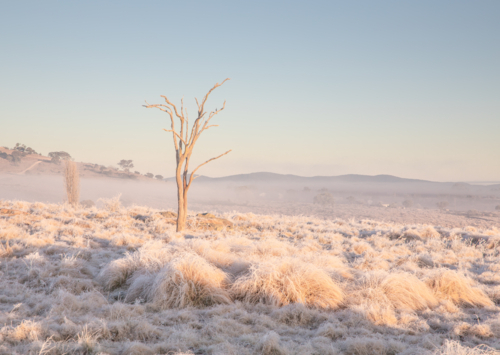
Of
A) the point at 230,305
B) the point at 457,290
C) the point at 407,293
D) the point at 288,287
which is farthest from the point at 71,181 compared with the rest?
the point at 457,290

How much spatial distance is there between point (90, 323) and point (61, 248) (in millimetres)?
5137

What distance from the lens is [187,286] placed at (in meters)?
5.06

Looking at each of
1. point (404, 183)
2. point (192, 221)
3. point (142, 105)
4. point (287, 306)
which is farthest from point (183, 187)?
point (404, 183)

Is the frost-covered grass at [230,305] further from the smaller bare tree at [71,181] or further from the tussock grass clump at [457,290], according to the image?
the smaller bare tree at [71,181]

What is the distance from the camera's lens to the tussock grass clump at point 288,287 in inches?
200

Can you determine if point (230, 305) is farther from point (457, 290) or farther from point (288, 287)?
point (457, 290)

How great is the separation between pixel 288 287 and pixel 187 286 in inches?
68.1

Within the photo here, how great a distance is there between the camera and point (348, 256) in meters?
9.62

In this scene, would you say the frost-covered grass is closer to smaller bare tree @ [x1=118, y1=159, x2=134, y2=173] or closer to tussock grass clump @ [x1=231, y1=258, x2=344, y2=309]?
tussock grass clump @ [x1=231, y1=258, x2=344, y2=309]

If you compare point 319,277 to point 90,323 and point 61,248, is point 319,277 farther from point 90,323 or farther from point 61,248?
point 61,248

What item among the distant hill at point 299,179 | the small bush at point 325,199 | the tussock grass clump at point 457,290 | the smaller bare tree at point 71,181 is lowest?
the small bush at point 325,199

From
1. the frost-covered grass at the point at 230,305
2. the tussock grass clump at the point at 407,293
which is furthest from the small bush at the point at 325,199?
the tussock grass clump at the point at 407,293

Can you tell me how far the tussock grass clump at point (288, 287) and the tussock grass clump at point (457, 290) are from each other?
81.9 inches

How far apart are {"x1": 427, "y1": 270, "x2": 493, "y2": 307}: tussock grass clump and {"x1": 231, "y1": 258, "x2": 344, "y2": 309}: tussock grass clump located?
6.83 ft
